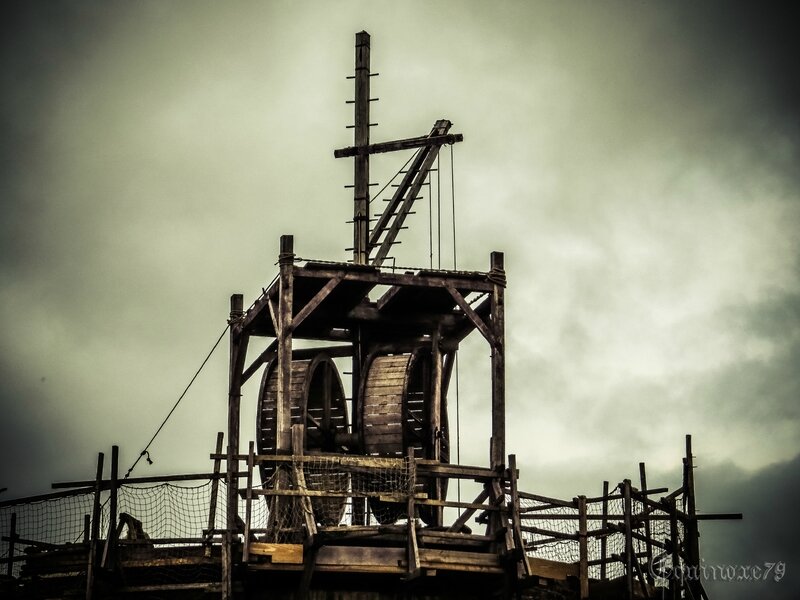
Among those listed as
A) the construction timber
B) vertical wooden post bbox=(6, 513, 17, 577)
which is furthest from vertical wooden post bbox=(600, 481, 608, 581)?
vertical wooden post bbox=(6, 513, 17, 577)

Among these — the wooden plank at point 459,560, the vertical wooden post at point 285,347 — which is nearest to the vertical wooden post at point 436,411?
the wooden plank at point 459,560

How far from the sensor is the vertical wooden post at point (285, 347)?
37.9 m

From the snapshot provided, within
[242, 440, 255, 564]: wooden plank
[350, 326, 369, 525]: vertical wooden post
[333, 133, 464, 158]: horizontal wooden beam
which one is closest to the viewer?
[242, 440, 255, 564]: wooden plank

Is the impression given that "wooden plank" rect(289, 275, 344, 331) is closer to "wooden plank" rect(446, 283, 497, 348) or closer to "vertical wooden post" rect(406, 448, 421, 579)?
"wooden plank" rect(446, 283, 497, 348)

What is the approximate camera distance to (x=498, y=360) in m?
39.6

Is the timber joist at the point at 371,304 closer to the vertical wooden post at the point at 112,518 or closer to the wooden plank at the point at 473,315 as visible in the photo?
the wooden plank at the point at 473,315

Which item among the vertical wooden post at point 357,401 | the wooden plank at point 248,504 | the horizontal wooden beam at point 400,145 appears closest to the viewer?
the wooden plank at point 248,504

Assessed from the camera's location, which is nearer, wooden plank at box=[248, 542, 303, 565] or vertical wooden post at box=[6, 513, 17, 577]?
wooden plank at box=[248, 542, 303, 565]

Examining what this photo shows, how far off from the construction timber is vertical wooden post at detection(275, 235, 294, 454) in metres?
0.04

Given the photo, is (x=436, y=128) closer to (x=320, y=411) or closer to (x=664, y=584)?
(x=320, y=411)

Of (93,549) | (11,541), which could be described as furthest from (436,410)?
(11,541)

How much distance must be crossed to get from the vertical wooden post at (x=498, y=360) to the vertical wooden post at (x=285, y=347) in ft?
13.4

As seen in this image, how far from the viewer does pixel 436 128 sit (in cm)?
4281

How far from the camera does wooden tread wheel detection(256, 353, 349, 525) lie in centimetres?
3894
